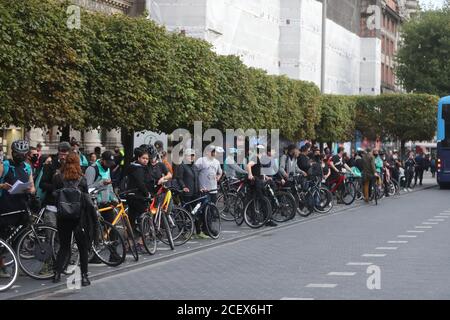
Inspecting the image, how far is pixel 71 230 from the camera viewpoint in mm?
12930

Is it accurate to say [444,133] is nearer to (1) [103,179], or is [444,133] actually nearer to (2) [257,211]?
(2) [257,211]

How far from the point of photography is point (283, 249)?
59.0 feet

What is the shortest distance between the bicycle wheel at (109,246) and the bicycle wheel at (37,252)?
101 centimetres

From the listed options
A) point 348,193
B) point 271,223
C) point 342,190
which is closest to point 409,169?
point 348,193

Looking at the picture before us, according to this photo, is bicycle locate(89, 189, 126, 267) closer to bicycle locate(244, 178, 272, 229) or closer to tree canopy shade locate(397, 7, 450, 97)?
bicycle locate(244, 178, 272, 229)

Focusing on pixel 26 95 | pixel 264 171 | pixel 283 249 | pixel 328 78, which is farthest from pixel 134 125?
pixel 328 78

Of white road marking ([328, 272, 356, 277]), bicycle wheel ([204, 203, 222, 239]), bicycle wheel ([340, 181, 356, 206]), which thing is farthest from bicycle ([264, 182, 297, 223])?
white road marking ([328, 272, 356, 277])

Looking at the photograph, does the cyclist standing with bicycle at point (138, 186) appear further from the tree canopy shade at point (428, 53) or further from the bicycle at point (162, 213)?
the tree canopy shade at point (428, 53)

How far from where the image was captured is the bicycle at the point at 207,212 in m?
19.8

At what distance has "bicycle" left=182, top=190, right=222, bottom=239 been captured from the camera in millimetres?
19797

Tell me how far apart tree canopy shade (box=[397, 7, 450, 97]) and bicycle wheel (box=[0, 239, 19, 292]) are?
66.5 m

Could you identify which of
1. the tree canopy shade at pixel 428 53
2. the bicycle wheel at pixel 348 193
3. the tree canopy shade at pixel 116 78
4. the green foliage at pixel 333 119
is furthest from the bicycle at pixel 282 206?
the tree canopy shade at pixel 428 53

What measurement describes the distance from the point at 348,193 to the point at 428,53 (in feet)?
153
